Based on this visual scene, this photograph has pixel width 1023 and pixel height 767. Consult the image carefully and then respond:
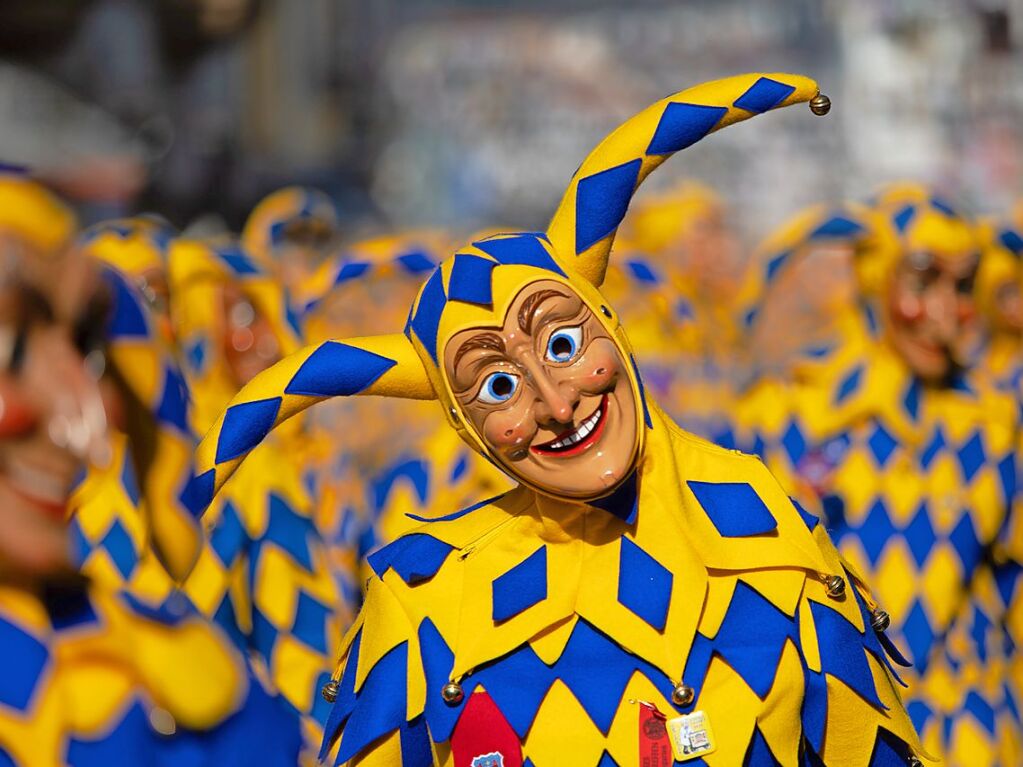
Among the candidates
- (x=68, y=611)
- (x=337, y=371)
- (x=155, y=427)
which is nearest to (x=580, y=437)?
(x=337, y=371)

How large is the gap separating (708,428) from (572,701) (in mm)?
4824

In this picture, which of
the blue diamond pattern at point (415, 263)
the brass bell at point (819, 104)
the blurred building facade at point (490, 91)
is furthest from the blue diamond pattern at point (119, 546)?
the blurred building facade at point (490, 91)

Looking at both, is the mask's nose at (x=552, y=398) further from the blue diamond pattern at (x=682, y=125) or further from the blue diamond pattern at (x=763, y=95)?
the blue diamond pattern at (x=763, y=95)

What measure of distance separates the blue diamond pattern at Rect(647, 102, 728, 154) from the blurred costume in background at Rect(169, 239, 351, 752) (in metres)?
2.16

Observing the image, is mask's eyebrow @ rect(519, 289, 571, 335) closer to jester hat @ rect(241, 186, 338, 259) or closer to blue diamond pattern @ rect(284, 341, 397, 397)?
blue diamond pattern @ rect(284, 341, 397, 397)

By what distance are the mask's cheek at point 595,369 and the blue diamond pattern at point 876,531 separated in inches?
96.0

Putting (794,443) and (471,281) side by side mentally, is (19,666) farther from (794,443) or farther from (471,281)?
(794,443)

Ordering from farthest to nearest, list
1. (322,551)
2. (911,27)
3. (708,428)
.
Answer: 1. (911,27)
2. (708,428)
3. (322,551)

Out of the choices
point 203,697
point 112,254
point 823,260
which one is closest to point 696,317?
point 823,260

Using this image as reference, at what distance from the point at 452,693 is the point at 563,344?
62 centimetres

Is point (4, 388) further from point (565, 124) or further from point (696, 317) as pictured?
point (565, 124)

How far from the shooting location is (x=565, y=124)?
25.4m

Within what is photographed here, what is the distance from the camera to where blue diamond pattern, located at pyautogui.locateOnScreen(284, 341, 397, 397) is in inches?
134

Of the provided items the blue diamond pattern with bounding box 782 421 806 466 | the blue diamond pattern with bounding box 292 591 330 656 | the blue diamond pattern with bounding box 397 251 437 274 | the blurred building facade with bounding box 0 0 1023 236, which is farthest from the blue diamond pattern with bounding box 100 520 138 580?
the blurred building facade with bounding box 0 0 1023 236
